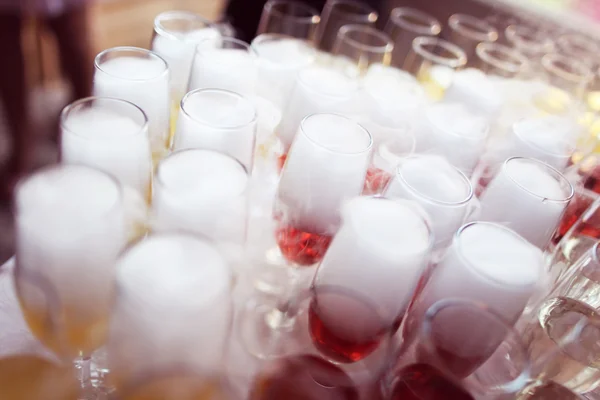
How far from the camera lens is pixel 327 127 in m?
0.96

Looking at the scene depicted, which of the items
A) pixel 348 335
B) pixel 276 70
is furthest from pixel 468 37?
pixel 348 335

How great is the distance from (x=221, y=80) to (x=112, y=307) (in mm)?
652

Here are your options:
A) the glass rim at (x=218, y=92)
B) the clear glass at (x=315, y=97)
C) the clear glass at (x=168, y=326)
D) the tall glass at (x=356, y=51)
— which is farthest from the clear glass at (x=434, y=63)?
the clear glass at (x=168, y=326)

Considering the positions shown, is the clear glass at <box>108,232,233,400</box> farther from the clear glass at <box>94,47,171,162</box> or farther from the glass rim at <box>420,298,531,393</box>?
the clear glass at <box>94,47,171,162</box>

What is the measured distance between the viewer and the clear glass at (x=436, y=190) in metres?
0.85

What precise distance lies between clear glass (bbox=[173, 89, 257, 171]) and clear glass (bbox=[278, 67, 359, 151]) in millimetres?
139

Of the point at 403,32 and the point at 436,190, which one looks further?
the point at 403,32

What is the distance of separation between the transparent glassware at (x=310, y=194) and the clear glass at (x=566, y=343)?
0.35 meters

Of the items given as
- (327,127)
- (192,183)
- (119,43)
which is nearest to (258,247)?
(327,127)

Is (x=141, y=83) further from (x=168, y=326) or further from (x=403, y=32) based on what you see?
(x=403, y=32)

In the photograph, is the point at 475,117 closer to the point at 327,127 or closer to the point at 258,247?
the point at 327,127

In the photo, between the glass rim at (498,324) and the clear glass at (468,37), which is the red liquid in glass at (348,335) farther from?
the clear glass at (468,37)

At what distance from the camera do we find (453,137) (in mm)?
1109

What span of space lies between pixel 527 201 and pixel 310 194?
0.40 metres
